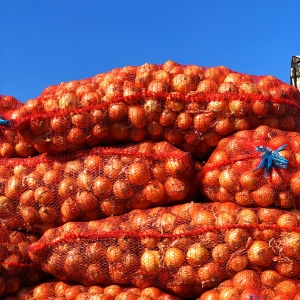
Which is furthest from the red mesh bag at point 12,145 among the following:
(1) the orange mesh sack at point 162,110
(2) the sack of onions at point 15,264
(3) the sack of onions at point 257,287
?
(3) the sack of onions at point 257,287

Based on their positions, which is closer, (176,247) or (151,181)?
(176,247)

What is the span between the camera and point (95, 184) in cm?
301

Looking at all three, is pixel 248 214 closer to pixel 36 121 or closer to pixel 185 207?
pixel 185 207

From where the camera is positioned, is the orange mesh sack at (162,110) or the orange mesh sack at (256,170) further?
the orange mesh sack at (162,110)

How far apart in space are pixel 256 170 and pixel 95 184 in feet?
3.73

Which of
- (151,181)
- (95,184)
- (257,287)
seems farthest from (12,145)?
(257,287)

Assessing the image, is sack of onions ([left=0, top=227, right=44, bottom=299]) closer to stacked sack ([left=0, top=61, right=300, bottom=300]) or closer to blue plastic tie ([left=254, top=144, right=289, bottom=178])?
stacked sack ([left=0, top=61, right=300, bottom=300])

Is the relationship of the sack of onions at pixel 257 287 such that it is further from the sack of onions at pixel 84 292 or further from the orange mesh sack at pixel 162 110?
the orange mesh sack at pixel 162 110

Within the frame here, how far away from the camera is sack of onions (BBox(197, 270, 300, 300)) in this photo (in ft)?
7.94

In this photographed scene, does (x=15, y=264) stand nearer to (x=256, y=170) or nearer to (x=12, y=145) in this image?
(x=12, y=145)

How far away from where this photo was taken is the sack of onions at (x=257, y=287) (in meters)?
2.42

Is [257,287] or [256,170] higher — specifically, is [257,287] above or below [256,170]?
below

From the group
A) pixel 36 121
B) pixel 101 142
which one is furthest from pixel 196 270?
pixel 36 121

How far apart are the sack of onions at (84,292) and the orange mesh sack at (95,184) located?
46 cm
